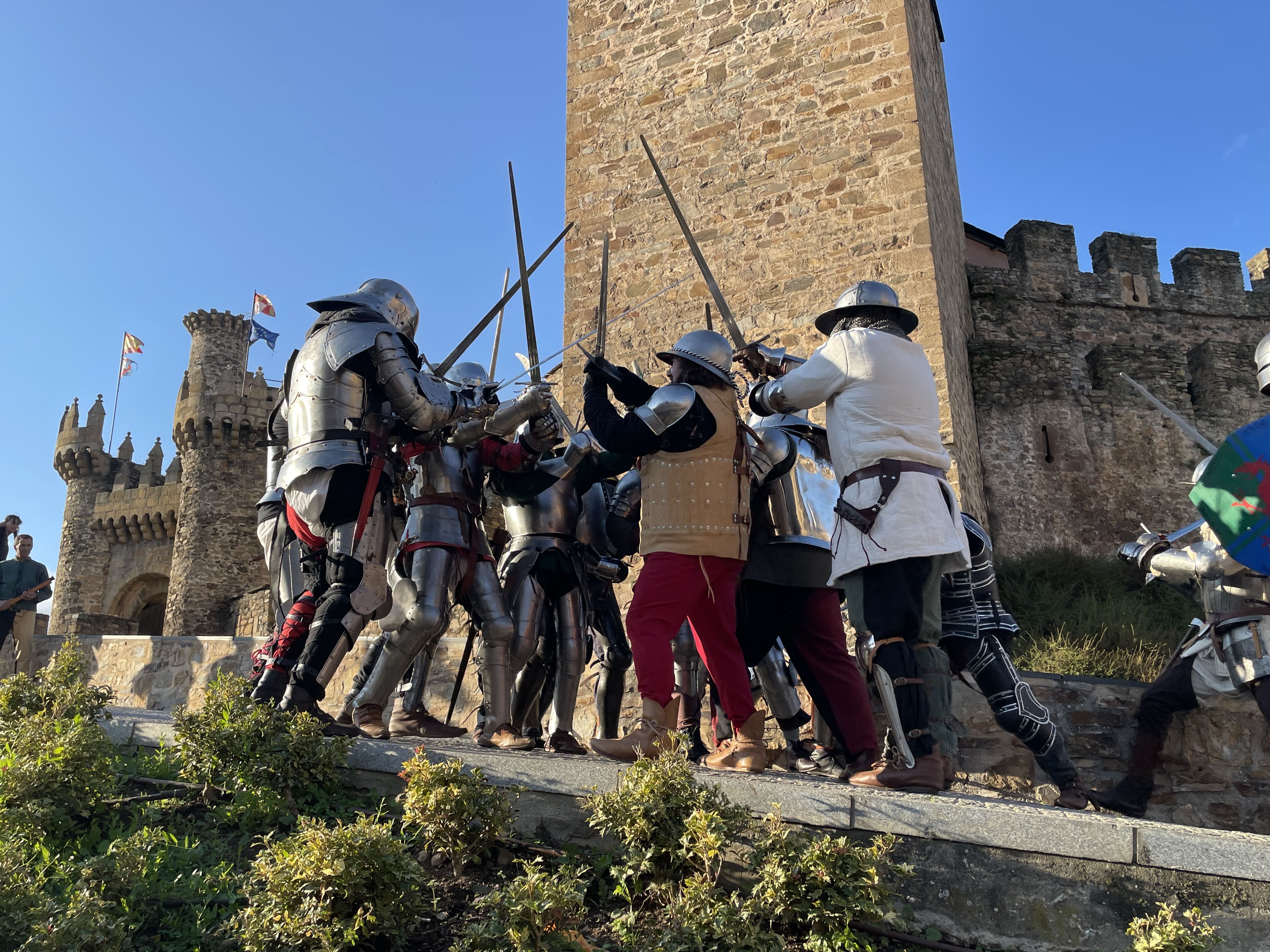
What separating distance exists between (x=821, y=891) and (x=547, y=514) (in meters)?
2.95

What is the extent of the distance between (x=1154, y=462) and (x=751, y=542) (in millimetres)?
9847

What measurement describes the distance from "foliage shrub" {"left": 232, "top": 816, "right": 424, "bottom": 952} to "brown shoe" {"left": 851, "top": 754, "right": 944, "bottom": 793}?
54.3 inches

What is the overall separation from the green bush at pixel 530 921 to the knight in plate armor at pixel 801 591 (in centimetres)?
141

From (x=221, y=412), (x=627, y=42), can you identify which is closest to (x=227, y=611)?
(x=221, y=412)

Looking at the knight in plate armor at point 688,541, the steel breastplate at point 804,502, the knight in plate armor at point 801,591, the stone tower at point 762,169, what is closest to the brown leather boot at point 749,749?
the knight in plate armor at point 688,541

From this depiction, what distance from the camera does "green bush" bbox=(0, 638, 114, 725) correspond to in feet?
11.6

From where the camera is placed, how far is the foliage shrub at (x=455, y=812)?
243 centimetres

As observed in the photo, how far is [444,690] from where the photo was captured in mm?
6355

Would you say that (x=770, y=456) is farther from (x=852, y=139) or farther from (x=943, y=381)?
(x=852, y=139)

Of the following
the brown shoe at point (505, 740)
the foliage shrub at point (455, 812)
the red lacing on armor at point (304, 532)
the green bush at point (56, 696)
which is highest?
the red lacing on armor at point (304, 532)

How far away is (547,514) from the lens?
486 centimetres

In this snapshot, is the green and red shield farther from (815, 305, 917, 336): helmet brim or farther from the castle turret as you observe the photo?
the castle turret

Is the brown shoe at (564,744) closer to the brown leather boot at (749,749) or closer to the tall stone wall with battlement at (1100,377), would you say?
the brown leather boot at (749,749)

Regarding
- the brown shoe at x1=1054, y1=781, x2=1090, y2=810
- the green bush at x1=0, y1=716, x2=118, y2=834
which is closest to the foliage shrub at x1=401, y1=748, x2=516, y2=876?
the green bush at x1=0, y1=716, x2=118, y2=834
